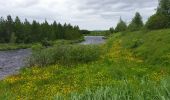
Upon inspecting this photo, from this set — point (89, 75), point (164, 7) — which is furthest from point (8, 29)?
point (89, 75)

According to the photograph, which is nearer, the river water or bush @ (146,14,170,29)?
the river water

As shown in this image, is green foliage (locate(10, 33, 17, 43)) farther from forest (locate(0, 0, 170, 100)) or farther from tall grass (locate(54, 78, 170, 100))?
tall grass (locate(54, 78, 170, 100))

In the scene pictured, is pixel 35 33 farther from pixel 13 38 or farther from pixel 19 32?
pixel 13 38

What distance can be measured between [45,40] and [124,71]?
9209 centimetres

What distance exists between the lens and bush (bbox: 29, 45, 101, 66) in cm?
3270

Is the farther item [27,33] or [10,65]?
[27,33]

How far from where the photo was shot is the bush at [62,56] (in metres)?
32.7

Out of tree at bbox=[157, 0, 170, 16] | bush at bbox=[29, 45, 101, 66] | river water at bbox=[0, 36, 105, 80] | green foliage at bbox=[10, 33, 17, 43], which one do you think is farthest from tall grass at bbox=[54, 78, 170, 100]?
green foliage at bbox=[10, 33, 17, 43]

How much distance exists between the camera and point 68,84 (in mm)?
21094

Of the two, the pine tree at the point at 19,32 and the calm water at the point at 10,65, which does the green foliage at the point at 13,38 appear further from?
the calm water at the point at 10,65

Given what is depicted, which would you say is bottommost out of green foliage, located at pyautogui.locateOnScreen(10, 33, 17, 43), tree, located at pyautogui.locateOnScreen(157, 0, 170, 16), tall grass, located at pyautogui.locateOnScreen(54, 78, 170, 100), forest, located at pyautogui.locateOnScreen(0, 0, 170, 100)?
green foliage, located at pyautogui.locateOnScreen(10, 33, 17, 43)

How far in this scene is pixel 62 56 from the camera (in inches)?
1292

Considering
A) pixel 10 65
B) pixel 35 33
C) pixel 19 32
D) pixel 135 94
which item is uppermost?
pixel 135 94

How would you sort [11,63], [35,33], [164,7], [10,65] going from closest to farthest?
[10,65] → [11,63] → [164,7] → [35,33]
